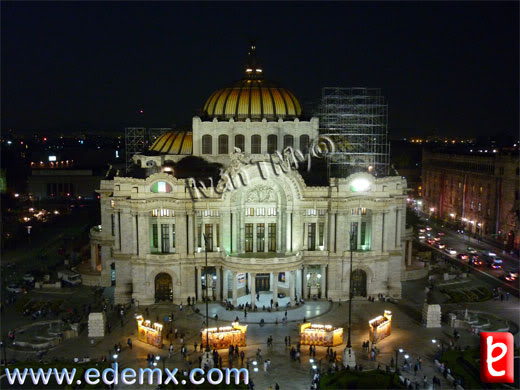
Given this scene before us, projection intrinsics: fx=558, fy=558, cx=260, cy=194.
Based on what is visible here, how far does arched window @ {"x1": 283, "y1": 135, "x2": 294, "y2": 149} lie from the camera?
3111 inches

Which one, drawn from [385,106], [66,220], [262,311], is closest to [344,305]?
[262,311]

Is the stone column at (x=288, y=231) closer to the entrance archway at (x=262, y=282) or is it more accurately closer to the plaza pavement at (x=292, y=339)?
the entrance archway at (x=262, y=282)

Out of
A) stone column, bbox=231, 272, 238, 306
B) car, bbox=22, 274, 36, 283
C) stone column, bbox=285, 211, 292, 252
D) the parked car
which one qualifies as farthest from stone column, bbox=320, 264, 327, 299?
car, bbox=22, 274, 36, 283

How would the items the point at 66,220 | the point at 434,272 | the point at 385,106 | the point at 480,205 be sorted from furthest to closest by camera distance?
the point at 66,220
the point at 480,205
the point at 434,272
the point at 385,106

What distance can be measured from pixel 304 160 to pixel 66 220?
63951mm

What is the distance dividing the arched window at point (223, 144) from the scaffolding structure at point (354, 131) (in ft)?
45.6

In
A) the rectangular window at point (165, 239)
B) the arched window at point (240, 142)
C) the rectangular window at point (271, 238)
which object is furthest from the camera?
the arched window at point (240, 142)

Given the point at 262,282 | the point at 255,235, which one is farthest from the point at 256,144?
the point at 262,282

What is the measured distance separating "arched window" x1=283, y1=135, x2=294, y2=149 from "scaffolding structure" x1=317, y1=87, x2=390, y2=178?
4847 millimetres

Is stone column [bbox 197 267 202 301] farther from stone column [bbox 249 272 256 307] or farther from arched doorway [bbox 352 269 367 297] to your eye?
arched doorway [bbox 352 269 367 297]

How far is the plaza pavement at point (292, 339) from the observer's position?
166 feet

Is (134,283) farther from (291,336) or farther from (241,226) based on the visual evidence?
(291,336)

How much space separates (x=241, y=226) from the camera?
227ft

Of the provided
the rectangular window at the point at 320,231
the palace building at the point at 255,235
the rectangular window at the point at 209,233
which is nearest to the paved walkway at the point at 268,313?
the palace building at the point at 255,235
